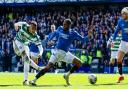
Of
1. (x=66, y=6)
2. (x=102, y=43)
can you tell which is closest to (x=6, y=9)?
(x=66, y=6)

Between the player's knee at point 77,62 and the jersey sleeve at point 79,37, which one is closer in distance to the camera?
the jersey sleeve at point 79,37

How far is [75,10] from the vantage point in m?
50.4

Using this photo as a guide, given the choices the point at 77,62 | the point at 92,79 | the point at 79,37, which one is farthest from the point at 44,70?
the point at 92,79

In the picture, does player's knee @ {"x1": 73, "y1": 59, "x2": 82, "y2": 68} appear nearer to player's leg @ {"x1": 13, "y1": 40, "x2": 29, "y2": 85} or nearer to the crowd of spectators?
player's leg @ {"x1": 13, "y1": 40, "x2": 29, "y2": 85}

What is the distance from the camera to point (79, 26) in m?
44.3

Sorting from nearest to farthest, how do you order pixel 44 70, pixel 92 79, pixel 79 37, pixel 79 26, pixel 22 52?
1. pixel 44 70
2. pixel 79 37
3. pixel 92 79
4. pixel 22 52
5. pixel 79 26

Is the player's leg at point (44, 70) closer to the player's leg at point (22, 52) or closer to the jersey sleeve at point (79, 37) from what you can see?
the player's leg at point (22, 52)

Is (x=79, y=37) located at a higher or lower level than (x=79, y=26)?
higher

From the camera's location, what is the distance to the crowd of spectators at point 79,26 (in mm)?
39188

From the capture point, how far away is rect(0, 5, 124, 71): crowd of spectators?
129ft

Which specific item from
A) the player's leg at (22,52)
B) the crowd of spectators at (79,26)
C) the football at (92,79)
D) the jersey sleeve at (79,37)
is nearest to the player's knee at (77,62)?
the football at (92,79)

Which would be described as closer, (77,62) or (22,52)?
(77,62)

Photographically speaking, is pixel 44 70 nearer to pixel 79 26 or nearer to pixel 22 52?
pixel 22 52

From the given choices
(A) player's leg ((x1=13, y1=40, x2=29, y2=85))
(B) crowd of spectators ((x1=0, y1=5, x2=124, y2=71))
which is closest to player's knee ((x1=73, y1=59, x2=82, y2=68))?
(A) player's leg ((x1=13, y1=40, x2=29, y2=85))
